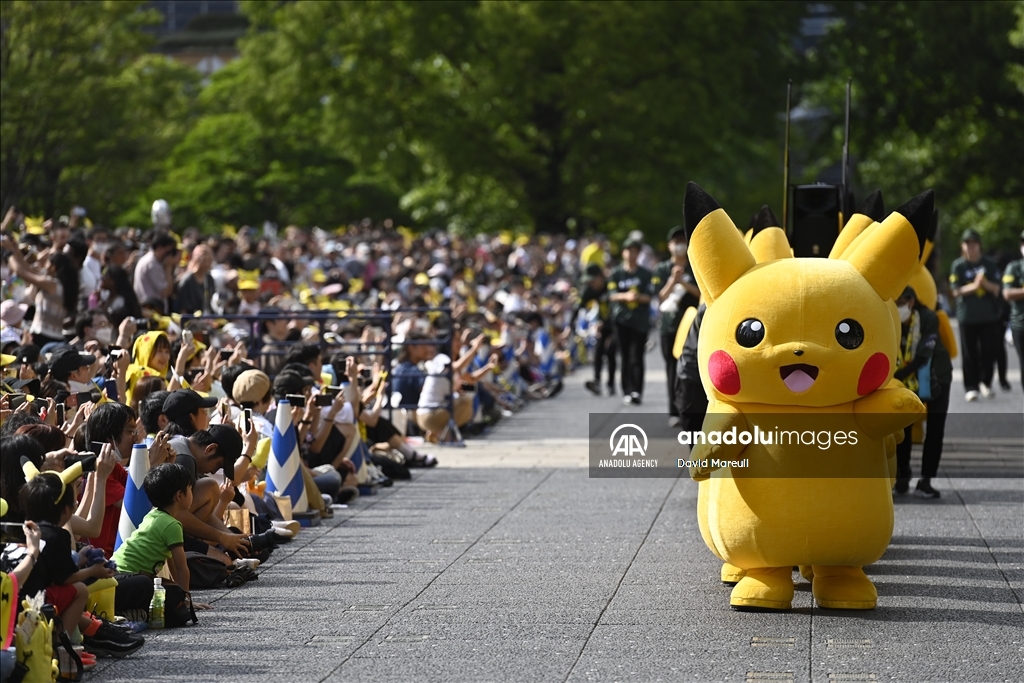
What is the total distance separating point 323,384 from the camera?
1261 cm

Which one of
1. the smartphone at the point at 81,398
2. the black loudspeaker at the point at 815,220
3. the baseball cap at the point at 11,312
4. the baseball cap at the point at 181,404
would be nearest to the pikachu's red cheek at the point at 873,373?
the baseball cap at the point at 181,404

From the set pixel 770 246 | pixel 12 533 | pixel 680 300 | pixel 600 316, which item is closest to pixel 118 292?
pixel 680 300

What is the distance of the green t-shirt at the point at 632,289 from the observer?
58.5 ft

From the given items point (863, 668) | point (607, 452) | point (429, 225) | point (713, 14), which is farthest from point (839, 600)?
point (429, 225)

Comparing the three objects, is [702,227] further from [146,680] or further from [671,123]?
[671,123]

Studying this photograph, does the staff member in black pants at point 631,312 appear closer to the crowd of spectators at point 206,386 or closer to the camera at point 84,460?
the crowd of spectators at point 206,386

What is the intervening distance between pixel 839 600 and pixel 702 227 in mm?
2032

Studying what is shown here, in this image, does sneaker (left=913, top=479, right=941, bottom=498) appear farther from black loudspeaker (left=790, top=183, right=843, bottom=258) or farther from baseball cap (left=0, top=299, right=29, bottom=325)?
baseball cap (left=0, top=299, right=29, bottom=325)

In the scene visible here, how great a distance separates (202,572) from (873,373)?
3754mm

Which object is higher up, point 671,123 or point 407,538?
point 671,123

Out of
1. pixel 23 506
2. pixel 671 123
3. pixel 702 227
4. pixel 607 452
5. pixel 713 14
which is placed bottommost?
pixel 607 452

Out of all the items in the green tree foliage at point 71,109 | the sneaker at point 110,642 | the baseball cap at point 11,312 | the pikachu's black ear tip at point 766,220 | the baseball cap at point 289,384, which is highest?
the green tree foliage at point 71,109

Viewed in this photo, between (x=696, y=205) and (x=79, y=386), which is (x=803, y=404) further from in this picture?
(x=79, y=386)

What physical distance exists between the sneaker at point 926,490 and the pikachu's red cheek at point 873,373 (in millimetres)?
3998
